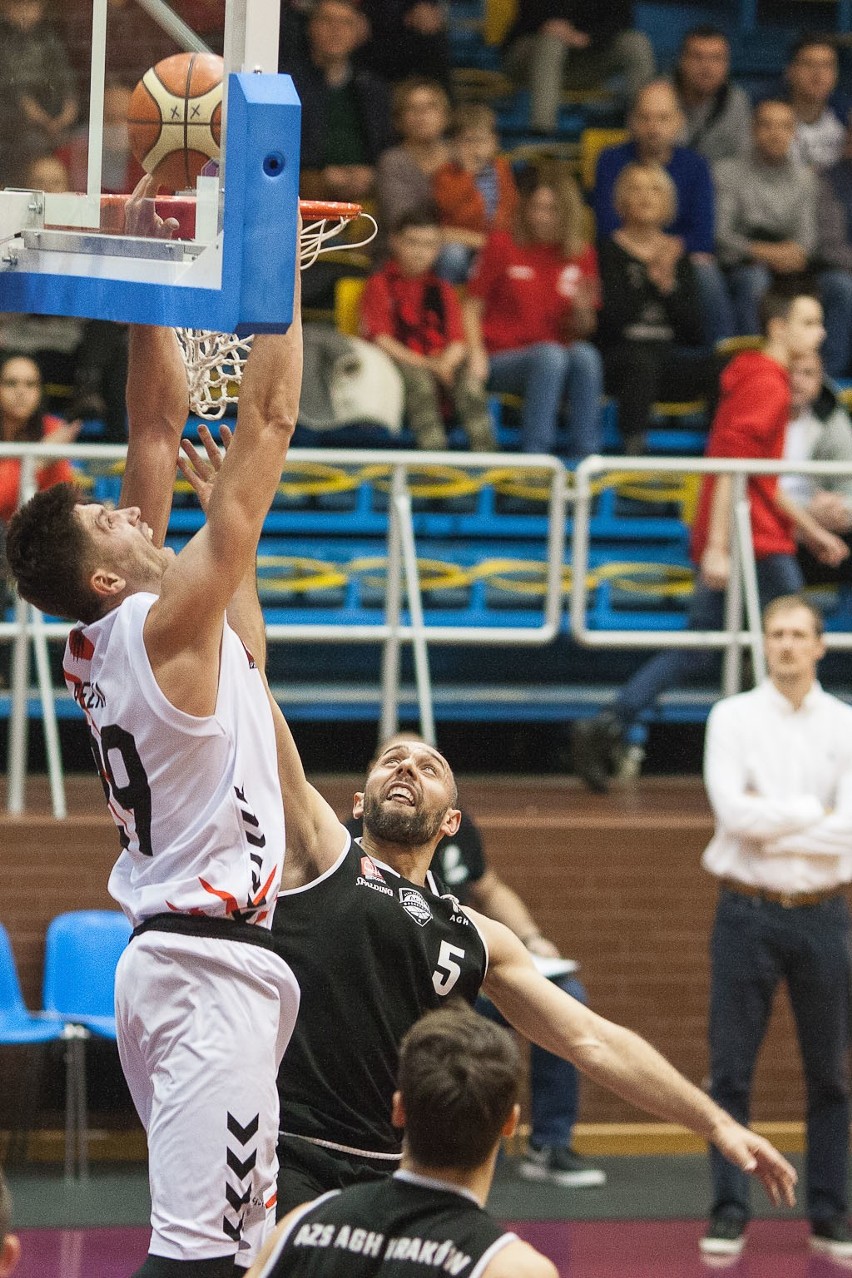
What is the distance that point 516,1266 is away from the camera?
2.69 metres

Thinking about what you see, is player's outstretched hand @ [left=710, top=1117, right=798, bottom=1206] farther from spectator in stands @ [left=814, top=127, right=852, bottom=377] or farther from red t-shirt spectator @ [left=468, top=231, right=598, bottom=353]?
spectator in stands @ [left=814, top=127, right=852, bottom=377]

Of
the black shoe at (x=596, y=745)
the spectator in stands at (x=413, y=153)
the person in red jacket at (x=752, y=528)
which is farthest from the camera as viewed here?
the spectator in stands at (x=413, y=153)

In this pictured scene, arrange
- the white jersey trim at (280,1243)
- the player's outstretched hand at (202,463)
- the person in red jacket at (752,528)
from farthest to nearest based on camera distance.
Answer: the person in red jacket at (752,528) → the player's outstretched hand at (202,463) → the white jersey trim at (280,1243)

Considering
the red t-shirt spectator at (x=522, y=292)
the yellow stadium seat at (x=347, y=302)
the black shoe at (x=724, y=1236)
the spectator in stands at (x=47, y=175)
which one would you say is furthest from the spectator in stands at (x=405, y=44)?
the spectator in stands at (x=47, y=175)

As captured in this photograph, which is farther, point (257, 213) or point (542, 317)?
point (542, 317)

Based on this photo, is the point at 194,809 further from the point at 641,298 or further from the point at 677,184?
the point at 677,184

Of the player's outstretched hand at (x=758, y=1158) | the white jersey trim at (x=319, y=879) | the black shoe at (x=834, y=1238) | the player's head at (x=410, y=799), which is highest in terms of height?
the player's head at (x=410, y=799)

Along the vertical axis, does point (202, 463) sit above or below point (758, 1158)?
above

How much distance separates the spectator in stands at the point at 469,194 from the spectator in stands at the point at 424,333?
0.61 meters

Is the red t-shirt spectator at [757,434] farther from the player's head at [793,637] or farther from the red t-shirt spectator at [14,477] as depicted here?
the red t-shirt spectator at [14,477]

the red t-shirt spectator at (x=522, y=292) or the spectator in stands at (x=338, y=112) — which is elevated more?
the spectator in stands at (x=338, y=112)

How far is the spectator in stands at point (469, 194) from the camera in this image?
9.88m

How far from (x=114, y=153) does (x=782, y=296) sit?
5577 millimetres

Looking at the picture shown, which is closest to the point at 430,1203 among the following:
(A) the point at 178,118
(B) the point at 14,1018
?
(A) the point at 178,118
